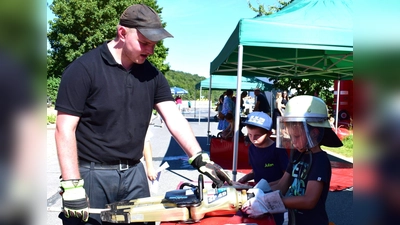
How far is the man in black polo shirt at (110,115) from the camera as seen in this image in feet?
6.29

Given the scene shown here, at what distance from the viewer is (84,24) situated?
23703 mm

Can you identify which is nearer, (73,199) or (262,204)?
(73,199)

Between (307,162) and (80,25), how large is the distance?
2373cm

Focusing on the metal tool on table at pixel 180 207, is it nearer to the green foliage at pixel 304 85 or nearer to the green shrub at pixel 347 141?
the green shrub at pixel 347 141

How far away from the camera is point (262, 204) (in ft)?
6.61

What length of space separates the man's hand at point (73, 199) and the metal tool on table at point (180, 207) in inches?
5.4

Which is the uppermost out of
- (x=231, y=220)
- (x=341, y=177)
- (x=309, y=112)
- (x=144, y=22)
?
(x=144, y=22)

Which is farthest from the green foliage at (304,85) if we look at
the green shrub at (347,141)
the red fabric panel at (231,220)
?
the red fabric panel at (231,220)

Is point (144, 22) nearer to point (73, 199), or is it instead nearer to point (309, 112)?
point (73, 199)

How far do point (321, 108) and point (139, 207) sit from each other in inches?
50.5

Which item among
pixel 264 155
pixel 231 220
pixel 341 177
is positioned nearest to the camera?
pixel 231 220

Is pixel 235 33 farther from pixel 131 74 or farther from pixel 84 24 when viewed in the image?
pixel 84 24

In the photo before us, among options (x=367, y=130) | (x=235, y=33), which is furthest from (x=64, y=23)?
(x=367, y=130)

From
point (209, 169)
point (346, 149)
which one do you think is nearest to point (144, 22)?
point (209, 169)
